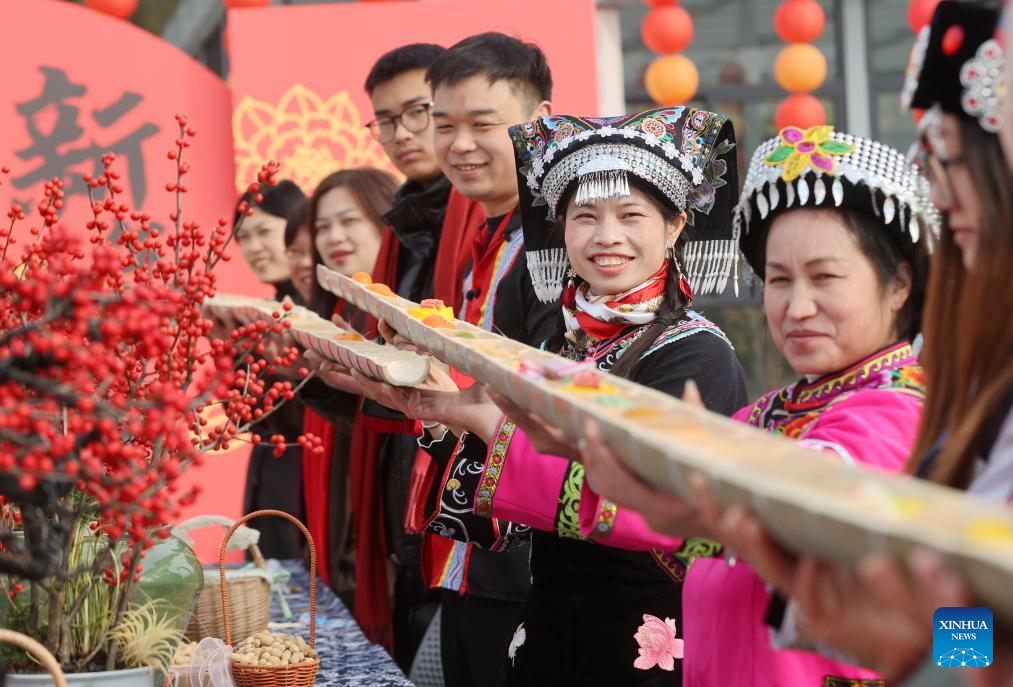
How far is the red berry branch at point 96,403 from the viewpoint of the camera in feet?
3.85

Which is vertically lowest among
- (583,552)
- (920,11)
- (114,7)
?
(583,552)

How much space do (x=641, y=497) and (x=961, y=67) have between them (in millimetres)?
510

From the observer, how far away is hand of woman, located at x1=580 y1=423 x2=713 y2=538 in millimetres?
1263

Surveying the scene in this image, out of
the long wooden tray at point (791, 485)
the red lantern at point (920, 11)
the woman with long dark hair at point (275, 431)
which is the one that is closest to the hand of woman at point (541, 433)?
the long wooden tray at point (791, 485)

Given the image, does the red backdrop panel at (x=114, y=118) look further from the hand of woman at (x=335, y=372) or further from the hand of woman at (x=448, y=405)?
the hand of woman at (x=448, y=405)

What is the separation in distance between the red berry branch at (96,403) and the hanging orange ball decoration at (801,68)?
16.5ft

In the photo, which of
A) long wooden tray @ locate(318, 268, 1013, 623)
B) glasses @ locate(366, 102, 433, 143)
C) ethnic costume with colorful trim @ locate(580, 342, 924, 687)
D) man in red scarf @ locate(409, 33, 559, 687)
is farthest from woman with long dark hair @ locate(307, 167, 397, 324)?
long wooden tray @ locate(318, 268, 1013, 623)

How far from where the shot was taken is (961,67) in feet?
3.93

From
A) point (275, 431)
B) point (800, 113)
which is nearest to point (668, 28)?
point (800, 113)

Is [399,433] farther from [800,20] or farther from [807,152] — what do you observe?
[800,20]

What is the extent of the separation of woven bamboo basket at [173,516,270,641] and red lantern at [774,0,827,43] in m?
4.65

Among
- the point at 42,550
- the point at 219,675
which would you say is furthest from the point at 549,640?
the point at 42,550

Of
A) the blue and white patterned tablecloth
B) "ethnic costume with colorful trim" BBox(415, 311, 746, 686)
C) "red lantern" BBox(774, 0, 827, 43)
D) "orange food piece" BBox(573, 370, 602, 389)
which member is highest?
"red lantern" BBox(774, 0, 827, 43)

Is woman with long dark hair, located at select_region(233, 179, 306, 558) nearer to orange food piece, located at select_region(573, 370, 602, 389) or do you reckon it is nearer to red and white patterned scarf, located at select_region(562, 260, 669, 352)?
red and white patterned scarf, located at select_region(562, 260, 669, 352)
